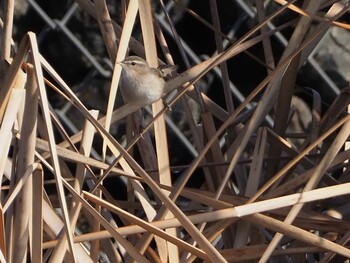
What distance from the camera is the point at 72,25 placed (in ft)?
9.96

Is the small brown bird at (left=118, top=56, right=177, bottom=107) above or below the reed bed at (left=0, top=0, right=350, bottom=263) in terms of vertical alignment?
above

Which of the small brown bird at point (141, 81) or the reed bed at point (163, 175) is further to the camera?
the small brown bird at point (141, 81)

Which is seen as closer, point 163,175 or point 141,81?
point 163,175

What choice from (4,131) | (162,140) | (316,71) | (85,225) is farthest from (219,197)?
(316,71)

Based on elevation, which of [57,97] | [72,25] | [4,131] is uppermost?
[72,25]

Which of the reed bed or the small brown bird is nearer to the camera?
the reed bed

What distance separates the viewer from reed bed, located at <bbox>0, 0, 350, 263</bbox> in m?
1.51

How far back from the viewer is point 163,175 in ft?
5.92

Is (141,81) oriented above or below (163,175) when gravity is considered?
above

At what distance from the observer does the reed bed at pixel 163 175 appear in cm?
151

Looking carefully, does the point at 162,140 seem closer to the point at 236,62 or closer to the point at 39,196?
the point at 39,196

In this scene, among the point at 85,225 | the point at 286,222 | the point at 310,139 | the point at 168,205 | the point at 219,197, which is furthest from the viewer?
the point at 85,225

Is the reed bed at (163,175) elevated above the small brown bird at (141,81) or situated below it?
below

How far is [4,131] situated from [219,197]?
46 centimetres
